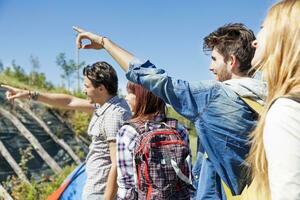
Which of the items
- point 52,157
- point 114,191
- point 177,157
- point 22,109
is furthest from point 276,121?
point 22,109

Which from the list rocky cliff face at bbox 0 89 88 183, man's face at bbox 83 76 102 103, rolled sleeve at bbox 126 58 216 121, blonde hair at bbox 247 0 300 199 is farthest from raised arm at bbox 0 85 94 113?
rocky cliff face at bbox 0 89 88 183

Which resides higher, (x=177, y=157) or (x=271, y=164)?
(x=271, y=164)

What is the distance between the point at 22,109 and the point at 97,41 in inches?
244

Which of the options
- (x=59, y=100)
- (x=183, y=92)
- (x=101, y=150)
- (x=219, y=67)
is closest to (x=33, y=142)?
(x=59, y=100)

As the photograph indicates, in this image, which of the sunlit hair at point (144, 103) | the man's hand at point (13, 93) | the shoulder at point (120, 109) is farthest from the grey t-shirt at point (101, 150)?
the man's hand at point (13, 93)

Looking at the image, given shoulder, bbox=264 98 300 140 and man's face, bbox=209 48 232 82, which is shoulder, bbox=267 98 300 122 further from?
man's face, bbox=209 48 232 82

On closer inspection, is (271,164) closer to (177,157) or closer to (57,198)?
(177,157)

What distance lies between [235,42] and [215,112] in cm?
45

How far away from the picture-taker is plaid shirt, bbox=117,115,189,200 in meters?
2.29

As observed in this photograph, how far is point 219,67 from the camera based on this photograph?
205 cm

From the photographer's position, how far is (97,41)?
2.17 metres

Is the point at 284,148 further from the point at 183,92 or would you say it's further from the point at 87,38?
the point at 87,38

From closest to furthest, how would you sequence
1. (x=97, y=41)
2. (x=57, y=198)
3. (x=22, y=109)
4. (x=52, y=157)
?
(x=97, y=41) < (x=57, y=198) < (x=52, y=157) < (x=22, y=109)

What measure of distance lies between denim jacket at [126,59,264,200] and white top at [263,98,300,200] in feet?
2.02
